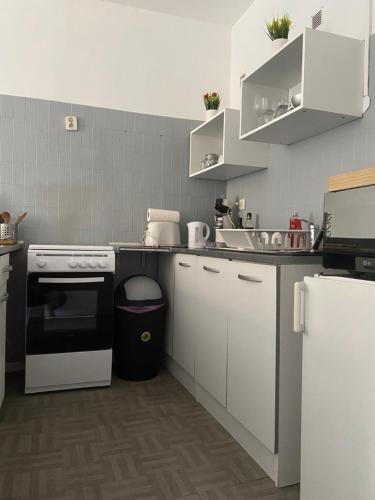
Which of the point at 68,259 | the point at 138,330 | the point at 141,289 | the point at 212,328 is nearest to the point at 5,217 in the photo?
the point at 68,259

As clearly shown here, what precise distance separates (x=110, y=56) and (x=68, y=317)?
2.04m

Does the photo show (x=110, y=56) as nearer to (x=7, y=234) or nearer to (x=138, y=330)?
(x=7, y=234)

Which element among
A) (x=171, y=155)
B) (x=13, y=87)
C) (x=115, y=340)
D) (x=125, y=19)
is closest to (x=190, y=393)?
(x=115, y=340)

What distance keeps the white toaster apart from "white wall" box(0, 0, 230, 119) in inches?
39.1

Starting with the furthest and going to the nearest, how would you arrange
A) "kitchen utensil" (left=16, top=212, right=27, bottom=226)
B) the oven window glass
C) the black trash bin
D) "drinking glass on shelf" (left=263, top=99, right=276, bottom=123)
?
"kitchen utensil" (left=16, top=212, right=27, bottom=226)
the black trash bin
the oven window glass
"drinking glass on shelf" (left=263, top=99, right=276, bottom=123)

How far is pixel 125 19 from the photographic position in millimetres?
3135

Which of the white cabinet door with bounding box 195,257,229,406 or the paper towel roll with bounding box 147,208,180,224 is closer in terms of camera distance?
the white cabinet door with bounding box 195,257,229,406

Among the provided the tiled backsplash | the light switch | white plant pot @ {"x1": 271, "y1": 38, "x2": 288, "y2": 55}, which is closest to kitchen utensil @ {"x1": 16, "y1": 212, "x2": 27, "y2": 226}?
the tiled backsplash

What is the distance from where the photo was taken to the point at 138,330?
2668 mm

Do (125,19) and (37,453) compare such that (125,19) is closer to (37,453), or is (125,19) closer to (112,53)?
(112,53)

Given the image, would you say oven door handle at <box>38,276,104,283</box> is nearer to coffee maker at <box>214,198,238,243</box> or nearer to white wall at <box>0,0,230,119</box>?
coffee maker at <box>214,198,238,243</box>

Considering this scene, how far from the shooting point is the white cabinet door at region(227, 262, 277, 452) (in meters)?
1.58

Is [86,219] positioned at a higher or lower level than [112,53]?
lower

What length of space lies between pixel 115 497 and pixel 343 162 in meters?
1.78
